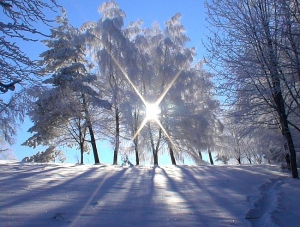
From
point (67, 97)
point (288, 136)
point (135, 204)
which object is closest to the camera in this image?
point (135, 204)

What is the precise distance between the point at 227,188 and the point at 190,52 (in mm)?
13905

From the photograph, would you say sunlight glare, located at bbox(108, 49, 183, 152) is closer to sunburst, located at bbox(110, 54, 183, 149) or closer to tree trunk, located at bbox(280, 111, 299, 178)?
sunburst, located at bbox(110, 54, 183, 149)

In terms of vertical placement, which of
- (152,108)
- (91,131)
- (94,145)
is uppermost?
(152,108)

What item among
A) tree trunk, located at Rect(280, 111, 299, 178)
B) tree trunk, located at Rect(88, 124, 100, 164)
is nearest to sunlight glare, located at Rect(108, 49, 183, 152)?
tree trunk, located at Rect(88, 124, 100, 164)

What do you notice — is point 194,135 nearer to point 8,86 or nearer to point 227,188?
point 227,188

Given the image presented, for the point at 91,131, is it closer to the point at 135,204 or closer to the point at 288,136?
the point at 288,136

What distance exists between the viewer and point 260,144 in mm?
17375

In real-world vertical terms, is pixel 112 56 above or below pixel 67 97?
above

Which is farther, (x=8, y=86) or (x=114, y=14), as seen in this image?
(x=114, y=14)

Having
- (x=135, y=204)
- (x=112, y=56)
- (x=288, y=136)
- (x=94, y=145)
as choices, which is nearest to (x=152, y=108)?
(x=112, y=56)

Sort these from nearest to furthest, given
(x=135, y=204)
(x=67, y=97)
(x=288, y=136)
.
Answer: (x=135, y=204) < (x=288, y=136) < (x=67, y=97)

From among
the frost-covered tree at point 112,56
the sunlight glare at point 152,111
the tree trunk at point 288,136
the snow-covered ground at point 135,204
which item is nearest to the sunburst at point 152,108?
the sunlight glare at point 152,111

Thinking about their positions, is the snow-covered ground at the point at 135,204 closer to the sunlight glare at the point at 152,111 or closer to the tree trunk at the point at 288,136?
the tree trunk at the point at 288,136

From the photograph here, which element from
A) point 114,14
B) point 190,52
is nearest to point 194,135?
point 190,52
